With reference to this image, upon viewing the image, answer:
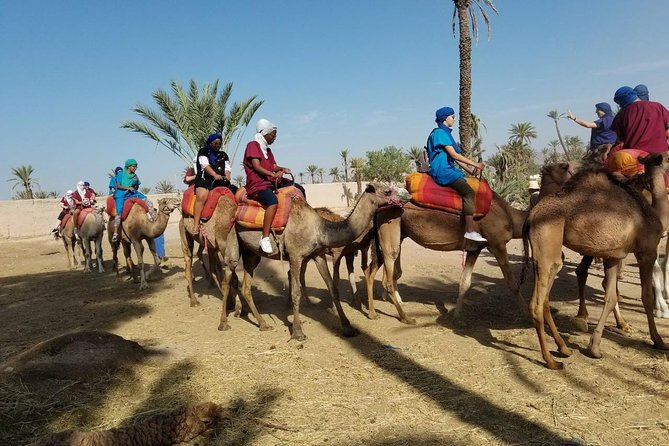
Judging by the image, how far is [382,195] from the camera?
6148 millimetres

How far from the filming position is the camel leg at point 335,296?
6434 millimetres

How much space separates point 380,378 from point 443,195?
3.02 m

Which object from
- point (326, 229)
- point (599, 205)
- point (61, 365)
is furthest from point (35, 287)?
point (599, 205)

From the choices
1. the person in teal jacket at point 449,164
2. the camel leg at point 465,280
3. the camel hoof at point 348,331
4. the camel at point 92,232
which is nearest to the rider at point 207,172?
the camel hoof at point 348,331

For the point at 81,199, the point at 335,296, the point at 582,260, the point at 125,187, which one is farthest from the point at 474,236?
the point at 81,199

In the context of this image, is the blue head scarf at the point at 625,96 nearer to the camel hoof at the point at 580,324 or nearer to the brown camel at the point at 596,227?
the brown camel at the point at 596,227

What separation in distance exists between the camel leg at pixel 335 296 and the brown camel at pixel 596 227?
258cm

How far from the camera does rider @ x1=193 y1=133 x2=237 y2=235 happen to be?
25.5 ft

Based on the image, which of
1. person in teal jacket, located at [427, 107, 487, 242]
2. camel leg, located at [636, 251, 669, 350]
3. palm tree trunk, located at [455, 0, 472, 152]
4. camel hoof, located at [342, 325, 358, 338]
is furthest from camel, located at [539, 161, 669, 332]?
palm tree trunk, located at [455, 0, 472, 152]

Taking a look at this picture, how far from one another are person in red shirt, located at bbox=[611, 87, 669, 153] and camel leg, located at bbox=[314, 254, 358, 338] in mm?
4529

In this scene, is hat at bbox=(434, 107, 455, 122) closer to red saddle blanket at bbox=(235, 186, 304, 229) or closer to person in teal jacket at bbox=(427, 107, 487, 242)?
person in teal jacket at bbox=(427, 107, 487, 242)

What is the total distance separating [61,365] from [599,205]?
19.9 feet

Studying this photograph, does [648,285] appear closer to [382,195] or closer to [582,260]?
[582,260]

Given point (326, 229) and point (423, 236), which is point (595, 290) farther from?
point (326, 229)
